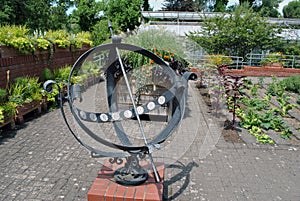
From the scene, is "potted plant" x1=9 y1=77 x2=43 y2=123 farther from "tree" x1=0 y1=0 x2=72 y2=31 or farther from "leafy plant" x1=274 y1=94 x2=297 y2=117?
"tree" x1=0 y1=0 x2=72 y2=31

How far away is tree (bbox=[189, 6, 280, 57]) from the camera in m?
13.9

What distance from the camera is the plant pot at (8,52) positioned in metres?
5.48

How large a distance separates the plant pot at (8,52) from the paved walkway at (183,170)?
1751mm

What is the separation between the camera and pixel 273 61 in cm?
1395

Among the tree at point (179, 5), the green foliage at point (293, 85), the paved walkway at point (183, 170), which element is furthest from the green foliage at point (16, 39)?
the tree at point (179, 5)

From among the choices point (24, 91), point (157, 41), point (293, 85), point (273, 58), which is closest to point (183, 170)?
point (157, 41)

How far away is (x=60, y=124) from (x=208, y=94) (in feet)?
15.8

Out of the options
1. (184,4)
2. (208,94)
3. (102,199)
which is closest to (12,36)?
(102,199)

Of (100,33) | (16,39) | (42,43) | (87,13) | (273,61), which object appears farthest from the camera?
(87,13)

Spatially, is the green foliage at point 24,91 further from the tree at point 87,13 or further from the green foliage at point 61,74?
the tree at point 87,13

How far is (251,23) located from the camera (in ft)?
45.8

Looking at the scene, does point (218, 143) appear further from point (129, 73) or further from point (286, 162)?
point (129, 73)

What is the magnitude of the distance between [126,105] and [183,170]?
2.69 meters

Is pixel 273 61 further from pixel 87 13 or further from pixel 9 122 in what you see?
pixel 9 122
